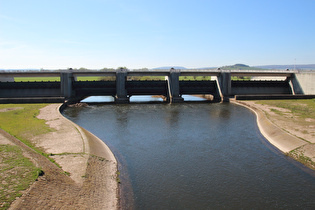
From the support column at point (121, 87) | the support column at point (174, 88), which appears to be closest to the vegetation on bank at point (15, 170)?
the support column at point (121, 87)

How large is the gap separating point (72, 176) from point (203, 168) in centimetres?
879

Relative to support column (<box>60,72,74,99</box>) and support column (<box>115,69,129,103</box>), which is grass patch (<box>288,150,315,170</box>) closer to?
support column (<box>115,69,129,103</box>)

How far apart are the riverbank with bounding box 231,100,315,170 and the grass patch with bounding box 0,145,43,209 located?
18015 millimetres

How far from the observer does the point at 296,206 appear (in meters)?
12.4

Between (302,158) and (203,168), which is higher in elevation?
(302,158)

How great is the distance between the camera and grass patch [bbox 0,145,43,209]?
9.95 metres

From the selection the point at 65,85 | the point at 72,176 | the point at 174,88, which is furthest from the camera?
the point at 174,88

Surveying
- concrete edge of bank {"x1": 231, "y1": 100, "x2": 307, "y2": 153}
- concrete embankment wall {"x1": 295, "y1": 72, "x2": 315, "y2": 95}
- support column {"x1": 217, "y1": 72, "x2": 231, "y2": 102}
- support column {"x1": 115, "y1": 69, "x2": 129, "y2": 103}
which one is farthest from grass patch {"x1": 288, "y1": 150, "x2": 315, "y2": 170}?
concrete embankment wall {"x1": 295, "y1": 72, "x2": 315, "y2": 95}

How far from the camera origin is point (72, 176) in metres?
13.6

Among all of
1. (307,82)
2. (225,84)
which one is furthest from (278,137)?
(307,82)

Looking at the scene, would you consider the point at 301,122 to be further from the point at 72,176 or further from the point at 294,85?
the point at 294,85

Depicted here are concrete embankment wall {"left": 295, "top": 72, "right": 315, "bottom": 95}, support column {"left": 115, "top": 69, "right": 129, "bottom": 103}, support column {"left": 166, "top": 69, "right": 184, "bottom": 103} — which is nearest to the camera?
concrete embankment wall {"left": 295, "top": 72, "right": 315, "bottom": 95}

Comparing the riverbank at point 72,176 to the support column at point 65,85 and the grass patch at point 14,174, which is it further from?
the support column at point 65,85

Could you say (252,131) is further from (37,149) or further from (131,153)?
(37,149)
